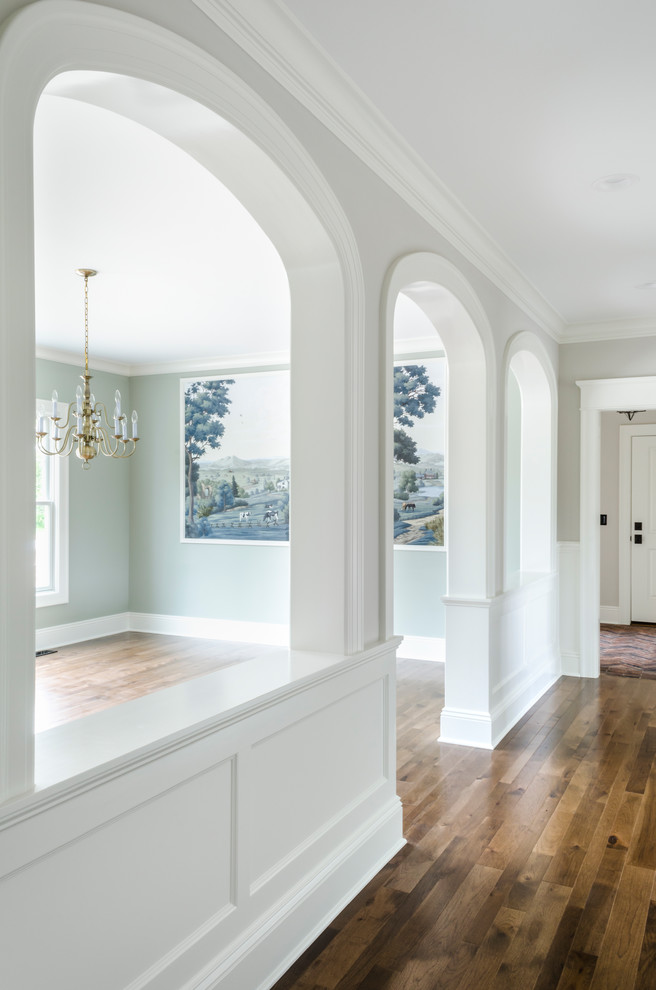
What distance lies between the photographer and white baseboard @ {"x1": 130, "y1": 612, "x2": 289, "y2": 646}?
7066 mm

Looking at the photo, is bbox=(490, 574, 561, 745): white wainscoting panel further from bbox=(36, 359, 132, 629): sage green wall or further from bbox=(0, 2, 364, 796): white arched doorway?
bbox=(36, 359, 132, 629): sage green wall

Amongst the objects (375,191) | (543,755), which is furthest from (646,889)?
(375,191)

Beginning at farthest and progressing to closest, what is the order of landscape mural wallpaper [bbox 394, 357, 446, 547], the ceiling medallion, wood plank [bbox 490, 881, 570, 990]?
landscape mural wallpaper [bbox 394, 357, 446, 547], the ceiling medallion, wood plank [bbox 490, 881, 570, 990]

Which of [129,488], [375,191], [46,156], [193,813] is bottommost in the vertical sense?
[193,813]

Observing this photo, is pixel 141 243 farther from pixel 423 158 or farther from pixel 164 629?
pixel 164 629

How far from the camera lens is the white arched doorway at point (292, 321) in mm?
1343

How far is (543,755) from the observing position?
3947mm

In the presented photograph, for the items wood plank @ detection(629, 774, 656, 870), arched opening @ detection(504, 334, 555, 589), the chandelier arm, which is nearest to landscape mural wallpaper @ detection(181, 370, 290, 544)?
the chandelier arm

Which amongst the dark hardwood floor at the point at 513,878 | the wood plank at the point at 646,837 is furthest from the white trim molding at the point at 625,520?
the wood plank at the point at 646,837

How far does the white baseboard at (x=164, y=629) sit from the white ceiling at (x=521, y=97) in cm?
436

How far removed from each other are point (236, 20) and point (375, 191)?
0.95 m

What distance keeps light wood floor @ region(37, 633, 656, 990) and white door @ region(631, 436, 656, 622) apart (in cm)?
343

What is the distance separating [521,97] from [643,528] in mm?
6370

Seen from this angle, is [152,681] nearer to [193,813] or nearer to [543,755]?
[543,755]
